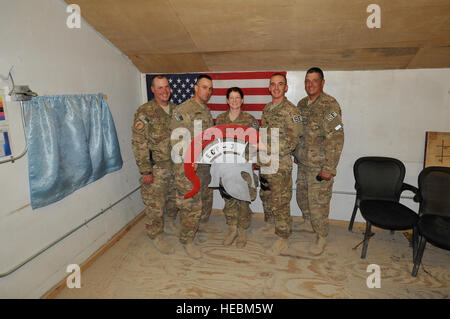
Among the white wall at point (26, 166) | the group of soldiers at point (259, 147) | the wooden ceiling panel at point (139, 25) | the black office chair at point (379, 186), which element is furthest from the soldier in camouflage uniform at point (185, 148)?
the black office chair at point (379, 186)

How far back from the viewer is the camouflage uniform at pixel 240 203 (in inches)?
123

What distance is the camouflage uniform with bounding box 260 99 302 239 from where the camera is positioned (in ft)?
9.65

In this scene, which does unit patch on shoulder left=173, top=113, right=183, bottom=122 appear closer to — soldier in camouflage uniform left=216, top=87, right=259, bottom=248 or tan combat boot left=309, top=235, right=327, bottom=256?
soldier in camouflage uniform left=216, top=87, right=259, bottom=248

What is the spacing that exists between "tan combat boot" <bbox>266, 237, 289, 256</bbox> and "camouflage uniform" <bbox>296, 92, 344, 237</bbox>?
0.44 m

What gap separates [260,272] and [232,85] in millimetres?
2623

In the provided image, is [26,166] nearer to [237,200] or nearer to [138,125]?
[138,125]

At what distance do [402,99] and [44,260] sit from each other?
4634 millimetres

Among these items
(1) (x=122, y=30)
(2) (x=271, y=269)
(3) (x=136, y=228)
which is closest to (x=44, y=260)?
(3) (x=136, y=228)

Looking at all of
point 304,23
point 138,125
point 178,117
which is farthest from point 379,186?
point 138,125

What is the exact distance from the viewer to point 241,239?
342cm

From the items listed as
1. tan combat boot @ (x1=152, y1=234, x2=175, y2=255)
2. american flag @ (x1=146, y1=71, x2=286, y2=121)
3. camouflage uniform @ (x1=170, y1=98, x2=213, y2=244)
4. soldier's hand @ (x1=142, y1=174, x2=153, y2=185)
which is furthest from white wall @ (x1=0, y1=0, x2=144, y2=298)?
camouflage uniform @ (x1=170, y1=98, x2=213, y2=244)

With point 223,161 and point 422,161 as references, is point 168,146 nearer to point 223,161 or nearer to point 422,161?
point 223,161
